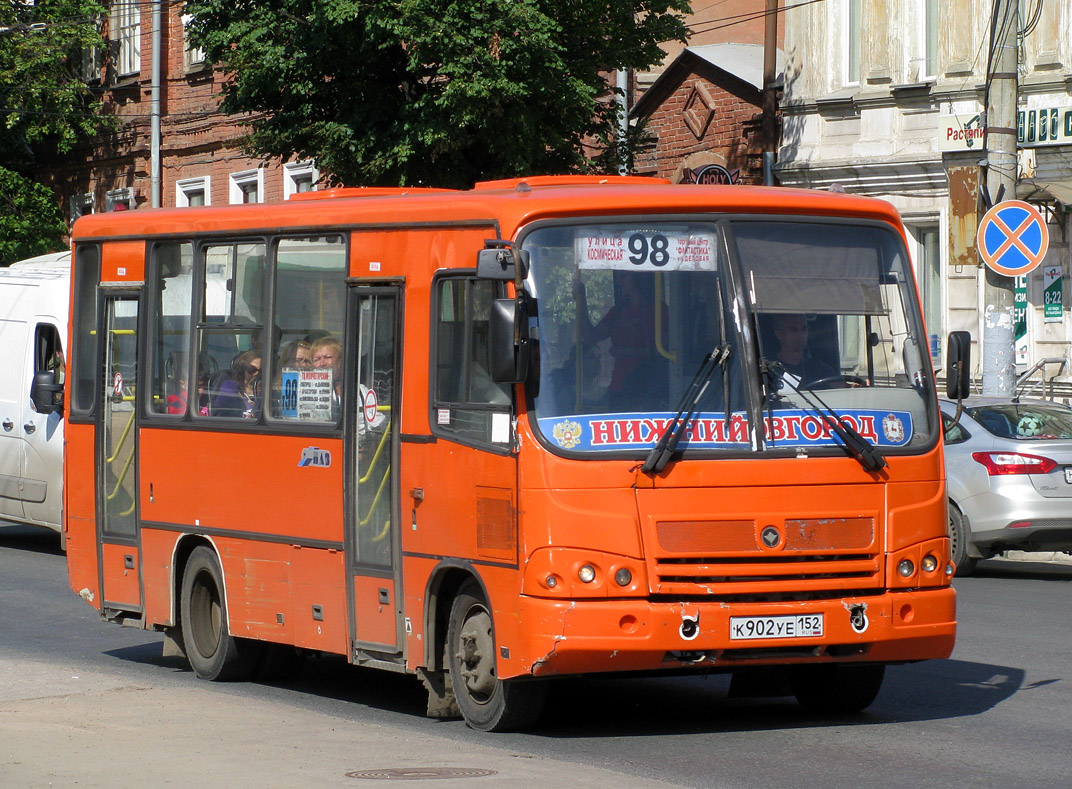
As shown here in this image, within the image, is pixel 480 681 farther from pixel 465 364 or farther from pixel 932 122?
pixel 932 122

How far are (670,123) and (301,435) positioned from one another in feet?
70.2

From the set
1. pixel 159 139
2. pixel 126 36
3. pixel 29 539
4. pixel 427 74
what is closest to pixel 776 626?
pixel 29 539

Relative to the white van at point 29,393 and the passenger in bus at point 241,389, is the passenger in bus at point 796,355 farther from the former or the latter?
the white van at point 29,393

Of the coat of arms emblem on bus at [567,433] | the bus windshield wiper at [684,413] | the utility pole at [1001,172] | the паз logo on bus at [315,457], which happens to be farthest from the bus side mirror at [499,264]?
the utility pole at [1001,172]

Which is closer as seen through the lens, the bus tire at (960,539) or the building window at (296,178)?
the bus tire at (960,539)

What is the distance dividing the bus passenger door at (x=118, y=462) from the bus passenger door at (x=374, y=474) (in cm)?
248

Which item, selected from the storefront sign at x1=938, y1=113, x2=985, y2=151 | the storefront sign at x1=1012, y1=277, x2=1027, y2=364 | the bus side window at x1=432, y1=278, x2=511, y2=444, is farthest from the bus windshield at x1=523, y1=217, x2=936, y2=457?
the storefront sign at x1=938, y1=113, x2=985, y2=151

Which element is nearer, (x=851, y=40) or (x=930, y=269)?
(x=930, y=269)

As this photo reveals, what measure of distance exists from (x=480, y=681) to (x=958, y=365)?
2909 millimetres

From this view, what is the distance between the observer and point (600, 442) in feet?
28.0

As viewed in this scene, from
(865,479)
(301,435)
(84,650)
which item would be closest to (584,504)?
(865,479)

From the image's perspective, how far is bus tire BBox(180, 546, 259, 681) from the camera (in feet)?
37.0

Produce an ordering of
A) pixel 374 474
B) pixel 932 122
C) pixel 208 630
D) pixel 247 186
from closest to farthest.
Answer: pixel 374 474
pixel 208 630
pixel 932 122
pixel 247 186

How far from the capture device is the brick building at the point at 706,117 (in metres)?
29.2
